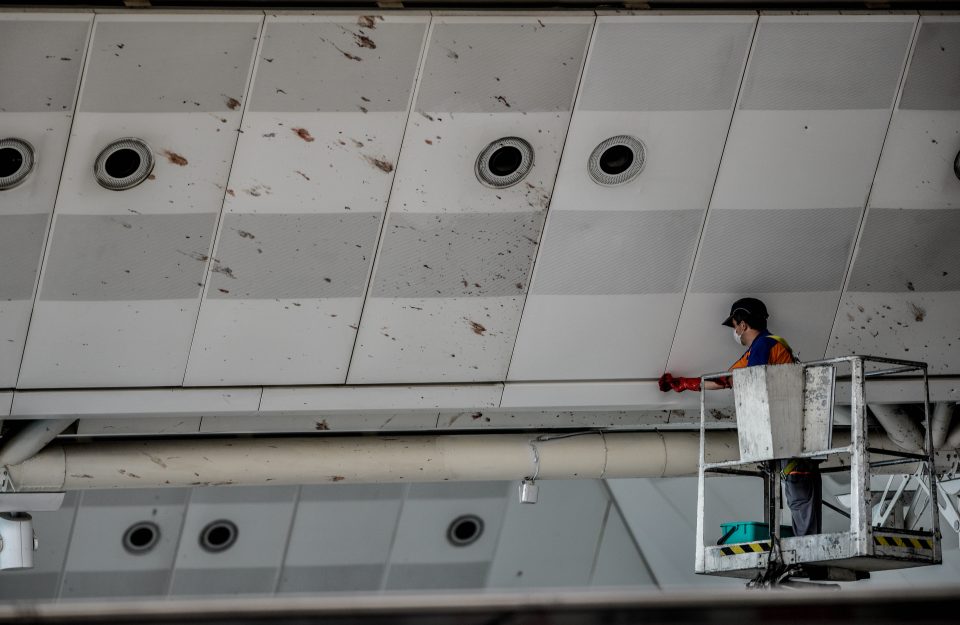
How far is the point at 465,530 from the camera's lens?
39.0 feet

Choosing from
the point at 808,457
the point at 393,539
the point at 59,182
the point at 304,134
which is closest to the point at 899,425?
the point at 808,457

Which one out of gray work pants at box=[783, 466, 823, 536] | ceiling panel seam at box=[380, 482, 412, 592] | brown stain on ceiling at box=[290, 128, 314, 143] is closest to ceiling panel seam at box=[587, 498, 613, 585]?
ceiling panel seam at box=[380, 482, 412, 592]

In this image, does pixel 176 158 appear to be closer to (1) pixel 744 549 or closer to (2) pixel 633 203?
(2) pixel 633 203

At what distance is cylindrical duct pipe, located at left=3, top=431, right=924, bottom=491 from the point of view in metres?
7.79

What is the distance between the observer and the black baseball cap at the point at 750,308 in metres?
7.19

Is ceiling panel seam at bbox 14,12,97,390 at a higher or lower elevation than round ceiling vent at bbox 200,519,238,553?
higher

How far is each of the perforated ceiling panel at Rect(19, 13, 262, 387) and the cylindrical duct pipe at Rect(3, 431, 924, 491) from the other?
0.88m

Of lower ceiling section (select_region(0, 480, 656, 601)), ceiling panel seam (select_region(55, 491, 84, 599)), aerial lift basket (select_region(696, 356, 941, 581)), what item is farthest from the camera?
lower ceiling section (select_region(0, 480, 656, 601))

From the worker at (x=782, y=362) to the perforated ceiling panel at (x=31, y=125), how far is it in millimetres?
4042

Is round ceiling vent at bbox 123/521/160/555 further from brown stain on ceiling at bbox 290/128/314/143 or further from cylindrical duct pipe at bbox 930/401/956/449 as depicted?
cylindrical duct pipe at bbox 930/401/956/449

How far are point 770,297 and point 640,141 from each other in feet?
4.80

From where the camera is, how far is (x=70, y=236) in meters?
6.68

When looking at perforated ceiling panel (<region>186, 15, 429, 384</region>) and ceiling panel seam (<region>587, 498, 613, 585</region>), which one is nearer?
perforated ceiling panel (<region>186, 15, 429, 384</region>)

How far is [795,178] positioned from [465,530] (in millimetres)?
6059
